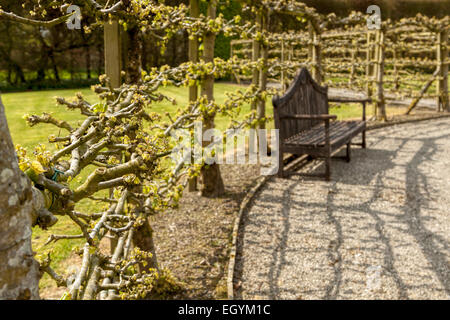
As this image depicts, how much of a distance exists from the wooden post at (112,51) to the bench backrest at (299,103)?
9.48 ft

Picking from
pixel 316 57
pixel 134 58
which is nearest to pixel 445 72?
pixel 316 57

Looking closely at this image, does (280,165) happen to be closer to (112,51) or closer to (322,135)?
(322,135)

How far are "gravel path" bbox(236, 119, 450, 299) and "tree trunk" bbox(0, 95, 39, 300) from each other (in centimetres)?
242

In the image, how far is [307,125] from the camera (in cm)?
736

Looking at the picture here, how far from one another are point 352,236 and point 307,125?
3414mm

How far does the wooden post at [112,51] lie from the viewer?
3273 mm

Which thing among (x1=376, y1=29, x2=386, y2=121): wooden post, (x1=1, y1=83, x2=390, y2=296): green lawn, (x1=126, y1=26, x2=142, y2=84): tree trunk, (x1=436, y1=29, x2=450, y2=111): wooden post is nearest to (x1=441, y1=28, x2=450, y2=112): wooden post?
(x1=436, y1=29, x2=450, y2=111): wooden post

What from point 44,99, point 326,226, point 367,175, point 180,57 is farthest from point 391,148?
point 44,99

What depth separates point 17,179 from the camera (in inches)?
36.8

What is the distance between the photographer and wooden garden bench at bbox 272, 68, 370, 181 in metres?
5.91

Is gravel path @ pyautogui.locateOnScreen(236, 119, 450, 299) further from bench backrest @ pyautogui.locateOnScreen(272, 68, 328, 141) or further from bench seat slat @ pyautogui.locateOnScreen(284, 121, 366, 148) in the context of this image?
bench backrest @ pyautogui.locateOnScreen(272, 68, 328, 141)

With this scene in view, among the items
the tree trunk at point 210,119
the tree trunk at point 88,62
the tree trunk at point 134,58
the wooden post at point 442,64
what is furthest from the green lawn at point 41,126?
the wooden post at point 442,64

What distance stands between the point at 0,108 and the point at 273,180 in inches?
214
